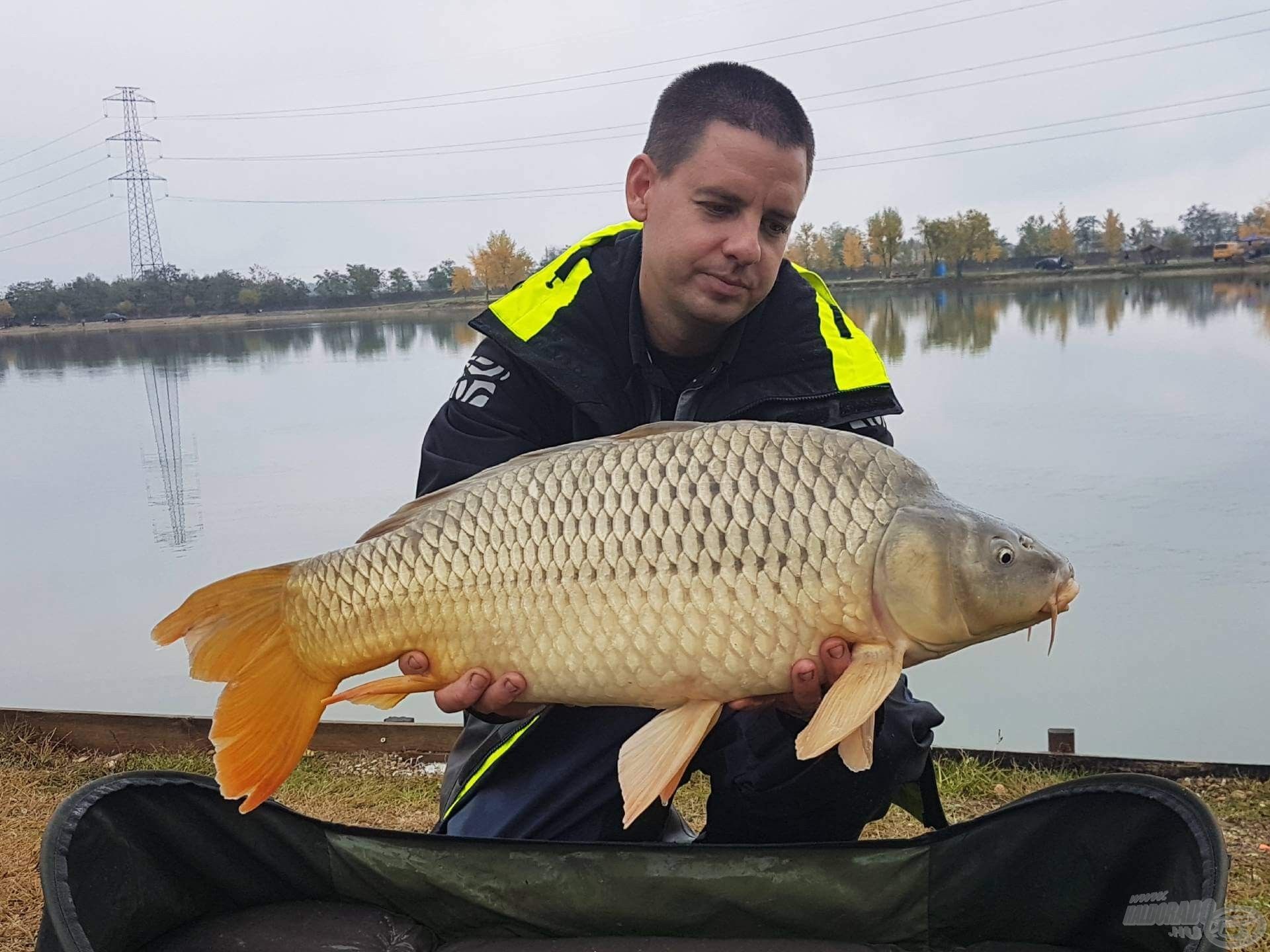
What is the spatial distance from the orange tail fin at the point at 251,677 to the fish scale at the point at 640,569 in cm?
5

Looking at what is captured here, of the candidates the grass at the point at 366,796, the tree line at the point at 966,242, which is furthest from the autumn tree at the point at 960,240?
the grass at the point at 366,796

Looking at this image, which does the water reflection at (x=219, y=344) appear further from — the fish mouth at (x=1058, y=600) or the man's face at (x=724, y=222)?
the fish mouth at (x=1058, y=600)

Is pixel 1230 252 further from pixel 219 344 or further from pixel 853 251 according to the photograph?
pixel 219 344

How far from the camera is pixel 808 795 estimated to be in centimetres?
137

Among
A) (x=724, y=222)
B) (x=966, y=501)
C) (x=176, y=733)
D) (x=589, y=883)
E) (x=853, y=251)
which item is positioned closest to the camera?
(x=589, y=883)

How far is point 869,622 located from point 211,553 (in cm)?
394

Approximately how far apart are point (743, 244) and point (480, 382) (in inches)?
16.5

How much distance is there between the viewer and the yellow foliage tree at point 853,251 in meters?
28.5

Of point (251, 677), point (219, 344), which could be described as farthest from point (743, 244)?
point (219, 344)

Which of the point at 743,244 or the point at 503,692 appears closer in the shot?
the point at 503,692

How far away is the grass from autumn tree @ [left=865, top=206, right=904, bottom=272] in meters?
25.9

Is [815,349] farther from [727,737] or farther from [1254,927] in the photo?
[1254,927]

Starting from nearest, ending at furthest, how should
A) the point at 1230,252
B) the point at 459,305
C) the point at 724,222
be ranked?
the point at 724,222 → the point at 459,305 → the point at 1230,252

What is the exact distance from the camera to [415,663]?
107 cm
